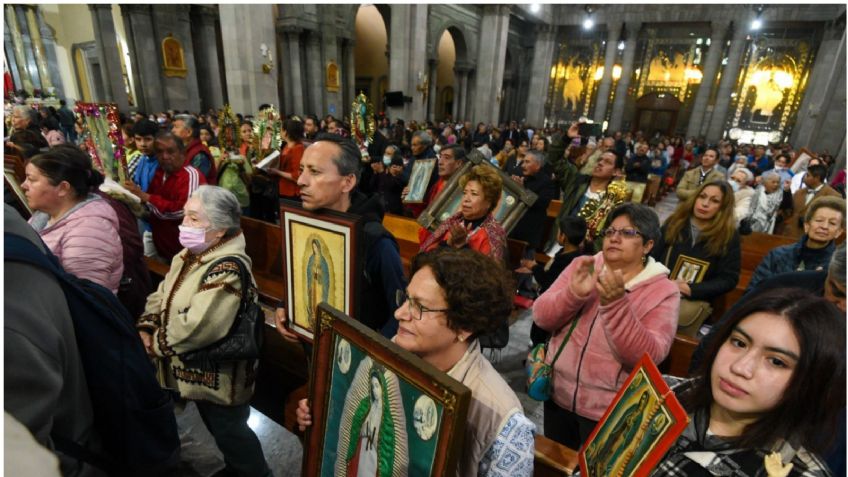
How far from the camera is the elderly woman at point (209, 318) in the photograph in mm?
1882

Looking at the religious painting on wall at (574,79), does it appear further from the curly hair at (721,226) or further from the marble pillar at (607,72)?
the curly hair at (721,226)

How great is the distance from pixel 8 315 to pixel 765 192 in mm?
7739

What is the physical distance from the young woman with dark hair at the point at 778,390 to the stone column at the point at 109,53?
18.3m

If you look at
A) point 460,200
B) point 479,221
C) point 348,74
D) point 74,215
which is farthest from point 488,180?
point 348,74

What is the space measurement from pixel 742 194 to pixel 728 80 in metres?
20.8

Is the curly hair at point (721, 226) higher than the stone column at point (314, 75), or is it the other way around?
the stone column at point (314, 75)

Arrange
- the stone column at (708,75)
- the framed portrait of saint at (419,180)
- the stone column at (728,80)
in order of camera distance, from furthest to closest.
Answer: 1. the stone column at (708,75)
2. the stone column at (728,80)
3. the framed portrait of saint at (419,180)

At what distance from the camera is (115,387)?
1479 millimetres

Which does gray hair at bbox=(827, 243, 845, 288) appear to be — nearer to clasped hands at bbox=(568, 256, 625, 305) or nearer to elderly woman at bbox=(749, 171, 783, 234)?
clasped hands at bbox=(568, 256, 625, 305)

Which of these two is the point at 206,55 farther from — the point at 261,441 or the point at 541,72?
the point at 541,72

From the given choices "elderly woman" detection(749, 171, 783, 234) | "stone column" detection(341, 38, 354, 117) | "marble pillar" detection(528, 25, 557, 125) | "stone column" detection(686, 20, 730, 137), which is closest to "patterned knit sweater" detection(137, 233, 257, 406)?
"elderly woman" detection(749, 171, 783, 234)

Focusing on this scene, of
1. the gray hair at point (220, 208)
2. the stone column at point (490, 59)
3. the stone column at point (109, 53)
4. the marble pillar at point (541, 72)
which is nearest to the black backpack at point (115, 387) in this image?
the gray hair at point (220, 208)

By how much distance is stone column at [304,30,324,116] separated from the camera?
15.6 meters

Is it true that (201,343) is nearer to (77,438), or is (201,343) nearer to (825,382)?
(77,438)
